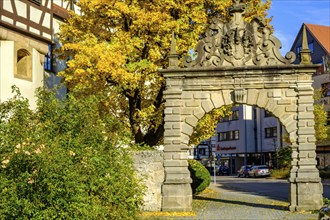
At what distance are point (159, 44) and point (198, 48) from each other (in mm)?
2906

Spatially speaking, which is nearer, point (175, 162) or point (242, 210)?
point (242, 210)

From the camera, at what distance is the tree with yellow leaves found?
22.3m

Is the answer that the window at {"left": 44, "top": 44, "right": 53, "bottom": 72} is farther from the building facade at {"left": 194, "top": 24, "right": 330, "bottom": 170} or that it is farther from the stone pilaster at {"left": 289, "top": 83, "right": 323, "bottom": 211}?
the building facade at {"left": 194, "top": 24, "right": 330, "bottom": 170}

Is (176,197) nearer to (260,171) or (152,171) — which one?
(152,171)

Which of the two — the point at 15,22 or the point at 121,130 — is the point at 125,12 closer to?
the point at 15,22

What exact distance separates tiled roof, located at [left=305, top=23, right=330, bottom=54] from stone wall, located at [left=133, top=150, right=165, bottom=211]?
4104 cm

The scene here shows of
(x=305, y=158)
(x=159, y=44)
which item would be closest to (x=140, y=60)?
(x=159, y=44)

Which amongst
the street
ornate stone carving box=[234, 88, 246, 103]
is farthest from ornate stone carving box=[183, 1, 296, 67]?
the street

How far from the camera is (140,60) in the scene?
23156 millimetres

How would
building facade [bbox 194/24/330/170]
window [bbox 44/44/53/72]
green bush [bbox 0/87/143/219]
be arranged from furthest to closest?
building facade [bbox 194/24/330/170] → window [bbox 44/44/53/72] → green bush [bbox 0/87/143/219]

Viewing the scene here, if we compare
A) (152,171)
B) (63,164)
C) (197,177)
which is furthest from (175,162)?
(63,164)

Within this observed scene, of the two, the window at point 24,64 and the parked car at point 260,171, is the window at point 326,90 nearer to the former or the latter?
the parked car at point 260,171

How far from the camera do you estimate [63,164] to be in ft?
34.4

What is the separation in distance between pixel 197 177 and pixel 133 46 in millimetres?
7189
